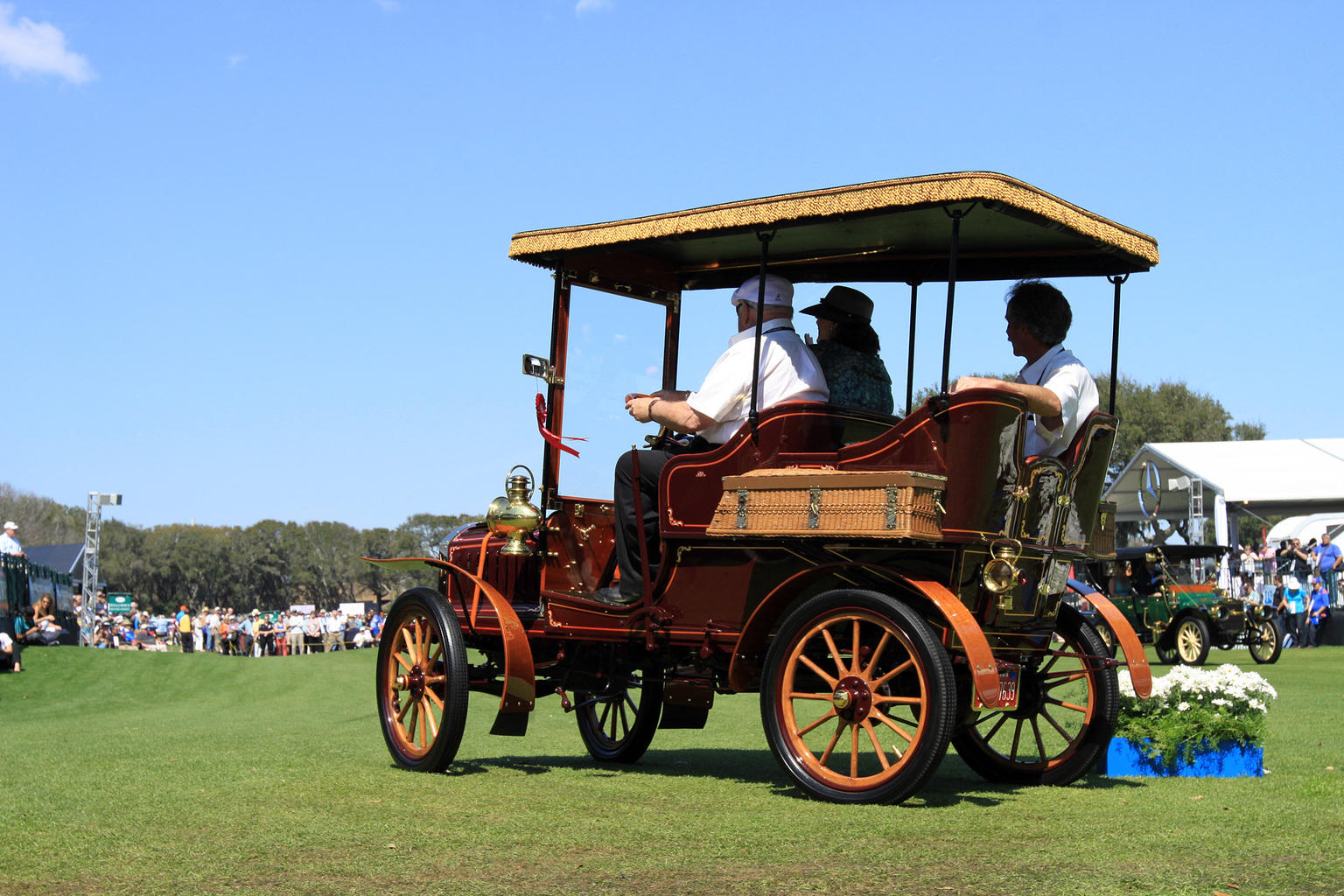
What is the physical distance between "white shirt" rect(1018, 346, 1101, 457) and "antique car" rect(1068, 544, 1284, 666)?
13.5 metres

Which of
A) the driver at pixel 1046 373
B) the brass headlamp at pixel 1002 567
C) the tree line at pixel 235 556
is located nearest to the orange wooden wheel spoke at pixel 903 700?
the brass headlamp at pixel 1002 567

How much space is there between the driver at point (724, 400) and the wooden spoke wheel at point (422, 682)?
768 mm

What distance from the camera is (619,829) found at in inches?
177

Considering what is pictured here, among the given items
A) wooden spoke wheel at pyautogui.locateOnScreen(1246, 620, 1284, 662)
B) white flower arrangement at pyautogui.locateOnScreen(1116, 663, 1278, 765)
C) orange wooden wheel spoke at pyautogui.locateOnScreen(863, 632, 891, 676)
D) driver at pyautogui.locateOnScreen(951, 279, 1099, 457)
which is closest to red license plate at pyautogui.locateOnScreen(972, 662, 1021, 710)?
orange wooden wheel spoke at pyautogui.locateOnScreen(863, 632, 891, 676)

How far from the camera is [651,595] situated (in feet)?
19.3

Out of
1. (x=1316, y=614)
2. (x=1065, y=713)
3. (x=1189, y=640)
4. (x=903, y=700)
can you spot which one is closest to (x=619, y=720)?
(x=1065, y=713)

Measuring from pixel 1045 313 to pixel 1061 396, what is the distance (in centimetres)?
53

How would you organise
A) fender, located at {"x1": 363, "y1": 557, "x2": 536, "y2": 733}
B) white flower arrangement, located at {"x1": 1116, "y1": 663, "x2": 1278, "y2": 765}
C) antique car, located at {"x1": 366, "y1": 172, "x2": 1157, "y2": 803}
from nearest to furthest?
antique car, located at {"x1": 366, "y1": 172, "x2": 1157, "y2": 803}, white flower arrangement, located at {"x1": 1116, "y1": 663, "x2": 1278, "y2": 765}, fender, located at {"x1": 363, "y1": 557, "x2": 536, "y2": 733}

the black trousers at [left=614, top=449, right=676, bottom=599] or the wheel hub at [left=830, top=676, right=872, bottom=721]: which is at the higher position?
the black trousers at [left=614, top=449, right=676, bottom=599]

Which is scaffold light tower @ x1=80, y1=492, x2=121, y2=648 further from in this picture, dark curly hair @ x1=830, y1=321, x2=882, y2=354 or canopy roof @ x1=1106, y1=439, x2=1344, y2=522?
dark curly hair @ x1=830, y1=321, x2=882, y2=354

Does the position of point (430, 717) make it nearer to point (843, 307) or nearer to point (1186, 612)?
point (843, 307)

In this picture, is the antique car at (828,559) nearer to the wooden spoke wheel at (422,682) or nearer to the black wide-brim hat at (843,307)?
the wooden spoke wheel at (422,682)

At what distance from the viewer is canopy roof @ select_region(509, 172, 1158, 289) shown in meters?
5.06

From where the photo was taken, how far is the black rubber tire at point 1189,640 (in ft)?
60.8
